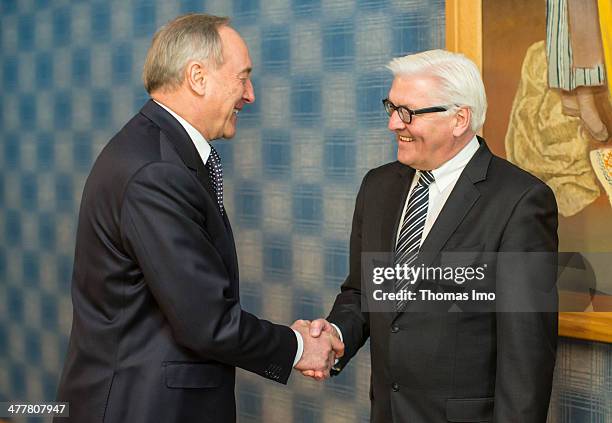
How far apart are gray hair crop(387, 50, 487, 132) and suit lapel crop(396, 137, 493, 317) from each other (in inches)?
6.0

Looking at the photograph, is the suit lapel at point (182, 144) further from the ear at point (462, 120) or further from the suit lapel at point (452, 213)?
the ear at point (462, 120)

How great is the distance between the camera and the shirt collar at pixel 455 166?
2199mm

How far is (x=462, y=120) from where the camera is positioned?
2.16 m

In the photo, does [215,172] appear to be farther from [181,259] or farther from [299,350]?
[299,350]

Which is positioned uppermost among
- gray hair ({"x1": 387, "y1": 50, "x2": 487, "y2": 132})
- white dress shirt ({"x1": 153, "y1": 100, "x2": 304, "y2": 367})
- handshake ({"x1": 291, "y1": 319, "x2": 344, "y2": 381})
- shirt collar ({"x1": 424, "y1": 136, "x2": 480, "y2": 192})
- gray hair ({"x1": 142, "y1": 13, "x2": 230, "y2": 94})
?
gray hair ({"x1": 142, "y1": 13, "x2": 230, "y2": 94})

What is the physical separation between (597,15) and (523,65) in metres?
0.27

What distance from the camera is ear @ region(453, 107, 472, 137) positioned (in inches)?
84.8

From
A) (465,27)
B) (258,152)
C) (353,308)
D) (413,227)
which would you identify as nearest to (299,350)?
(353,308)

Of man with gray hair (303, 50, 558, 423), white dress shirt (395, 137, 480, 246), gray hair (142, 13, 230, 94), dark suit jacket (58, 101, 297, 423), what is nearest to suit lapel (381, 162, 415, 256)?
man with gray hair (303, 50, 558, 423)

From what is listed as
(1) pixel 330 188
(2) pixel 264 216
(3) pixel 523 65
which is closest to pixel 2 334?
(2) pixel 264 216

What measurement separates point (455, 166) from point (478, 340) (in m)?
0.48

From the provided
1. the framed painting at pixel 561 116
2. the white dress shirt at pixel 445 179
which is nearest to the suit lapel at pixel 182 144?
the white dress shirt at pixel 445 179

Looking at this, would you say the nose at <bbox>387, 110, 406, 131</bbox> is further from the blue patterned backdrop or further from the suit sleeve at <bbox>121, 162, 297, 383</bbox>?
the blue patterned backdrop

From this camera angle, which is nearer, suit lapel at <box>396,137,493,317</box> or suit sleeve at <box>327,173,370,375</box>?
suit lapel at <box>396,137,493,317</box>
